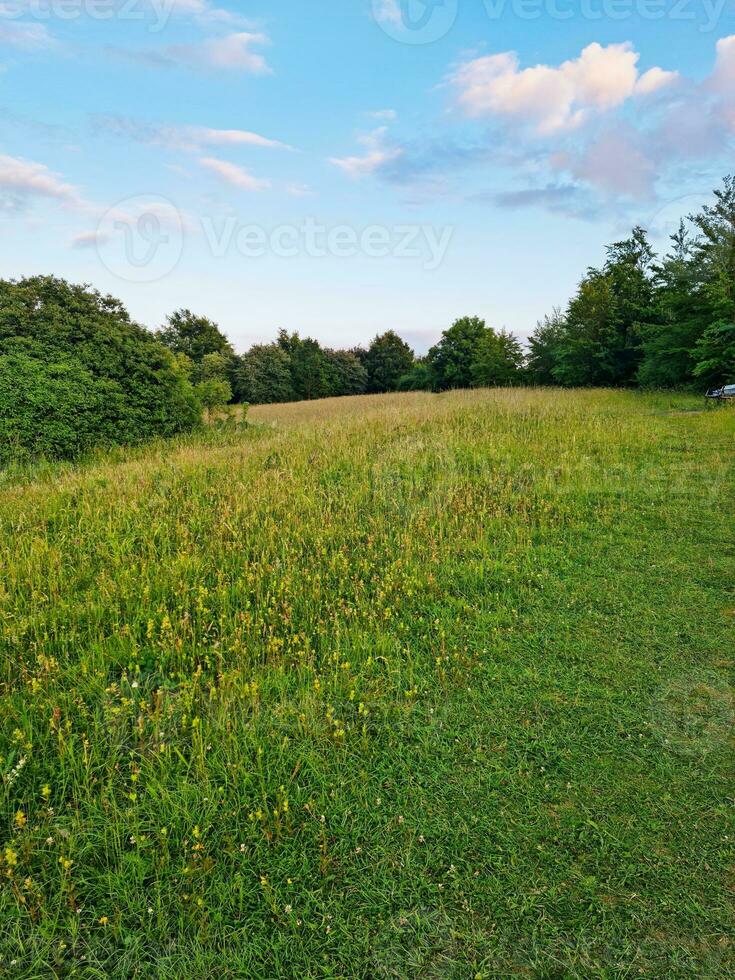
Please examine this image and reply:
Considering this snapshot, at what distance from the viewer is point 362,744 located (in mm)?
3115

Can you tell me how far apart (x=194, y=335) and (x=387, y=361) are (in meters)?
24.6

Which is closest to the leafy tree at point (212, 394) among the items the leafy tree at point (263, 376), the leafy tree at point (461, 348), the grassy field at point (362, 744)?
the grassy field at point (362, 744)

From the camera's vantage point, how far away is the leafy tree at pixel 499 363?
37.6m

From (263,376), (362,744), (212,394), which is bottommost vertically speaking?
(362,744)

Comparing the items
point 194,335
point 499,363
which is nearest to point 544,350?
point 499,363

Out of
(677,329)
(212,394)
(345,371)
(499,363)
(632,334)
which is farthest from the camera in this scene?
A: (345,371)

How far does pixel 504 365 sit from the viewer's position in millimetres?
38281

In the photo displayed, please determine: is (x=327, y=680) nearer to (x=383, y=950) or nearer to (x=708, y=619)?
(x=383, y=950)

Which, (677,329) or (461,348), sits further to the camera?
(461,348)

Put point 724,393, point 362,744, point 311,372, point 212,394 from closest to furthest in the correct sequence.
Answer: point 362,744 → point 212,394 → point 724,393 → point 311,372

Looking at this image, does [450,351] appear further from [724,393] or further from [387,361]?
[724,393]

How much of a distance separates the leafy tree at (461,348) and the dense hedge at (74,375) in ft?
115

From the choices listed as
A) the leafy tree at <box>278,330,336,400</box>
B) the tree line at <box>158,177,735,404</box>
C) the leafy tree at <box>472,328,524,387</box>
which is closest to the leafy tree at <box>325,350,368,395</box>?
the leafy tree at <box>278,330,336,400</box>

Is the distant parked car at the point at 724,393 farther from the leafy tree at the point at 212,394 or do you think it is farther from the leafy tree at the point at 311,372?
the leafy tree at the point at 311,372
